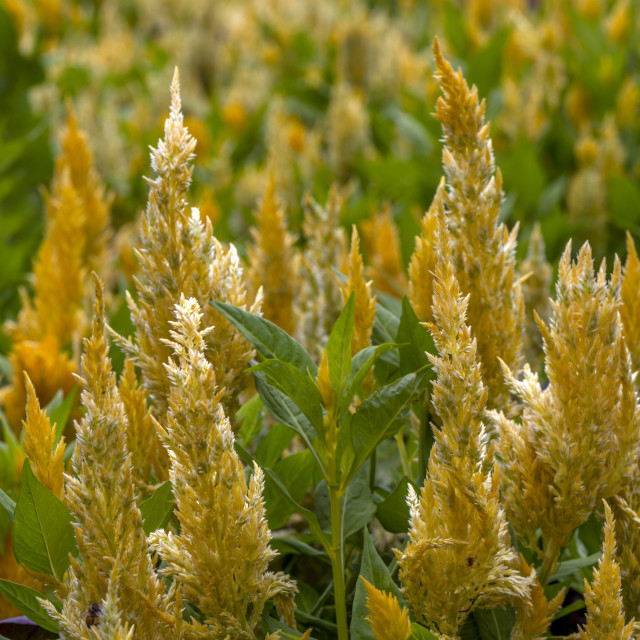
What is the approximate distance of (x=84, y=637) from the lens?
1.01m

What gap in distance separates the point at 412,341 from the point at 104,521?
1.68 ft

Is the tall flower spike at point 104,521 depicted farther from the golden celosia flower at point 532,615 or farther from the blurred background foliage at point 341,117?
the blurred background foliage at point 341,117

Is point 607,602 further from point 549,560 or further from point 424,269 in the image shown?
point 424,269

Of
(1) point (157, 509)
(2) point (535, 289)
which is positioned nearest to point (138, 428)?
(1) point (157, 509)

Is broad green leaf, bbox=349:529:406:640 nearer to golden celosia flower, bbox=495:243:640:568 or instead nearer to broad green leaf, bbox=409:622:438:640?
broad green leaf, bbox=409:622:438:640

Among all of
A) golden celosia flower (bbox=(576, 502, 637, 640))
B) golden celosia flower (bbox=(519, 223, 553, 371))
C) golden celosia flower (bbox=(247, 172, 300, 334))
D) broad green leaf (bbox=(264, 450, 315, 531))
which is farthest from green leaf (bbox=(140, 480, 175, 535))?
golden celosia flower (bbox=(519, 223, 553, 371))

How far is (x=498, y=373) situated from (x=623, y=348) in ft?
0.66

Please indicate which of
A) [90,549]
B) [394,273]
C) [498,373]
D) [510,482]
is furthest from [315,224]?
[90,549]

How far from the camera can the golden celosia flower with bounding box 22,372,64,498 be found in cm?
111

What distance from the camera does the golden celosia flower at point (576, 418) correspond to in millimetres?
1113

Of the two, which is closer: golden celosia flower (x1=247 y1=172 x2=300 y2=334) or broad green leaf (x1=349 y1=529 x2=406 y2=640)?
broad green leaf (x1=349 y1=529 x2=406 y2=640)

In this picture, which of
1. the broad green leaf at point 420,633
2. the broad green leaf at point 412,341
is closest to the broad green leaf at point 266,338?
the broad green leaf at point 412,341

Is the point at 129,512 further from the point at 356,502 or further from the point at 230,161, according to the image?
the point at 230,161

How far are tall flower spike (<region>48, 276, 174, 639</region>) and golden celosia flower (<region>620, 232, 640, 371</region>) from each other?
84 cm
